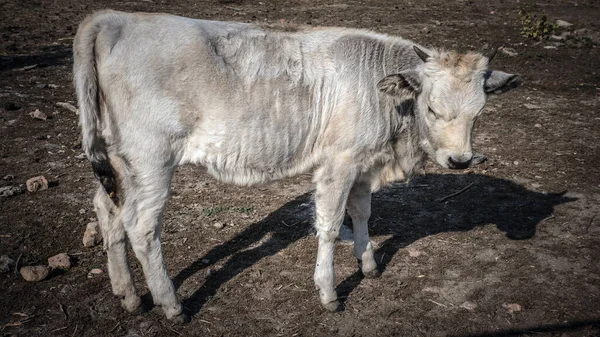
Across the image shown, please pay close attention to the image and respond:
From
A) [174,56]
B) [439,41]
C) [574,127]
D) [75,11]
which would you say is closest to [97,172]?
[174,56]

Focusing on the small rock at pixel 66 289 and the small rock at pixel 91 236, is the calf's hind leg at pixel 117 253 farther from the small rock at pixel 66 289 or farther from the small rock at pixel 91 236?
the small rock at pixel 91 236

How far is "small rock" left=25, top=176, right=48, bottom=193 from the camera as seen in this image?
6.66 metres

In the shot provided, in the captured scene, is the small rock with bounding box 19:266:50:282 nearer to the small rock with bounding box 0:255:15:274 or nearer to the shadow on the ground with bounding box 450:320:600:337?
the small rock with bounding box 0:255:15:274

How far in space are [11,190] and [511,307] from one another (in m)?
5.41

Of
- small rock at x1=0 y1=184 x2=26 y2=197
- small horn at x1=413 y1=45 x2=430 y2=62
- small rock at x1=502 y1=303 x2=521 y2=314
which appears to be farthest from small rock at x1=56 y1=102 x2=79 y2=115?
small rock at x1=502 y1=303 x2=521 y2=314

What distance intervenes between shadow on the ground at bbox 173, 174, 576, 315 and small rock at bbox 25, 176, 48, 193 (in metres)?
2.32

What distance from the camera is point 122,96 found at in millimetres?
4461

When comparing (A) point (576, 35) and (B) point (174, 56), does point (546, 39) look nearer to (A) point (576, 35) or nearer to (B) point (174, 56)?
(A) point (576, 35)

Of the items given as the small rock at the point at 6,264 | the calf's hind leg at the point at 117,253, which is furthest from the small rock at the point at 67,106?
the calf's hind leg at the point at 117,253

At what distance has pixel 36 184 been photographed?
6.70 metres

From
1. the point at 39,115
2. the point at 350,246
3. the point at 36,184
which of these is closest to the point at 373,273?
the point at 350,246

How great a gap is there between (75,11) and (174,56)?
37.7ft

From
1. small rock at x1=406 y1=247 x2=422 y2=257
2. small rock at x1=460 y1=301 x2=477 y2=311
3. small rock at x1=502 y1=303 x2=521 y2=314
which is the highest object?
small rock at x1=502 y1=303 x2=521 y2=314

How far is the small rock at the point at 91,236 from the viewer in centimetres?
579
